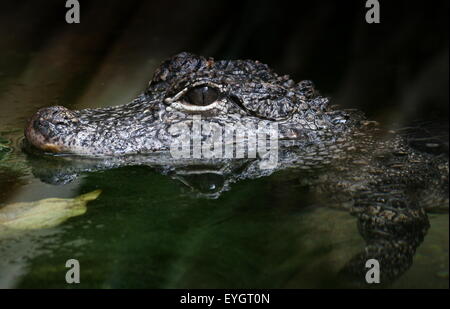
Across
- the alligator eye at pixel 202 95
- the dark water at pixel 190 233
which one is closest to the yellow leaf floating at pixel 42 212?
the dark water at pixel 190 233

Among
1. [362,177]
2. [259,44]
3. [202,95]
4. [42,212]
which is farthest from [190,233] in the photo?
[259,44]

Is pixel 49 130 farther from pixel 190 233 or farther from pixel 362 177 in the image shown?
pixel 362 177

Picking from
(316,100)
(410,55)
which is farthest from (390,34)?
(316,100)

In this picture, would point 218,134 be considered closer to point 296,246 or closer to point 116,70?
point 296,246

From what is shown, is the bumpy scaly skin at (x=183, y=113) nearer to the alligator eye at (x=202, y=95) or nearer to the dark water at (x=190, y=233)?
the alligator eye at (x=202, y=95)

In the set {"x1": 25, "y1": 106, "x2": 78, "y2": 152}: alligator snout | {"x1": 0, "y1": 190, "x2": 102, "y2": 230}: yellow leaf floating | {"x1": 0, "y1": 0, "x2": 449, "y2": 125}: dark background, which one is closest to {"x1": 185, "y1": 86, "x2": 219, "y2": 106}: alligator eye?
{"x1": 25, "y1": 106, "x2": 78, "y2": 152}: alligator snout

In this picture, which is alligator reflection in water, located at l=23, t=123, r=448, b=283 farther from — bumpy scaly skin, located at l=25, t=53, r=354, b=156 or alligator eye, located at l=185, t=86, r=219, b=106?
alligator eye, located at l=185, t=86, r=219, b=106

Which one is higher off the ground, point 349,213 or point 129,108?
point 129,108
